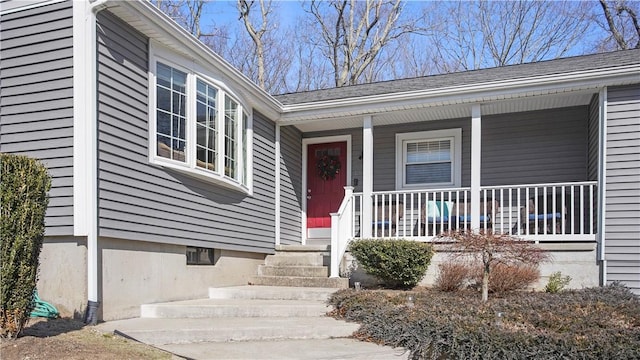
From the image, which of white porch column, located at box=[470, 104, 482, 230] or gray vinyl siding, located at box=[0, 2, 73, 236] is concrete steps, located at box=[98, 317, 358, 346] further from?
white porch column, located at box=[470, 104, 482, 230]

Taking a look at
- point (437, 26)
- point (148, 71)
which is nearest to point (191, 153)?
point (148, 71)

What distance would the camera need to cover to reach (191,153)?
6.47 m

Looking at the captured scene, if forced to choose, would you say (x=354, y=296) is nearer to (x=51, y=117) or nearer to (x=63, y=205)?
(x=63, y=205)

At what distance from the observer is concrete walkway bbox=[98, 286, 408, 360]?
4.54 metres

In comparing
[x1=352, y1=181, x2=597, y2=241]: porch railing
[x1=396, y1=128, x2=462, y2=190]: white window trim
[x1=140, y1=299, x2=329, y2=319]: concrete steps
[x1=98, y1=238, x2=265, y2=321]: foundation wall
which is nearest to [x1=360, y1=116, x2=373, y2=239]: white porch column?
[x1=352, y1=181, x2=597, y2=241]: porch railing

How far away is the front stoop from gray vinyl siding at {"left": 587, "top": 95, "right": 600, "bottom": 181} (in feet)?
13.5

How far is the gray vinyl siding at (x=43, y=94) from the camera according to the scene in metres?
5.04

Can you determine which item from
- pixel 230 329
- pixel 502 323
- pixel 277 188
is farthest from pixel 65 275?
pixel 277 188

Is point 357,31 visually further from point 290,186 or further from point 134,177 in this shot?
point 134,177

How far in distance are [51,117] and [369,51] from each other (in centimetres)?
1680

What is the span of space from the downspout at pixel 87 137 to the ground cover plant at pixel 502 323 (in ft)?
8.94

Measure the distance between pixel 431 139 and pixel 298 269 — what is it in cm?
347

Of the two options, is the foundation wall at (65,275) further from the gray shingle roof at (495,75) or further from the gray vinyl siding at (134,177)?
the gray shingle roof at (495,75)

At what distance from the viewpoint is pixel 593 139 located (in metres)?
7.85
